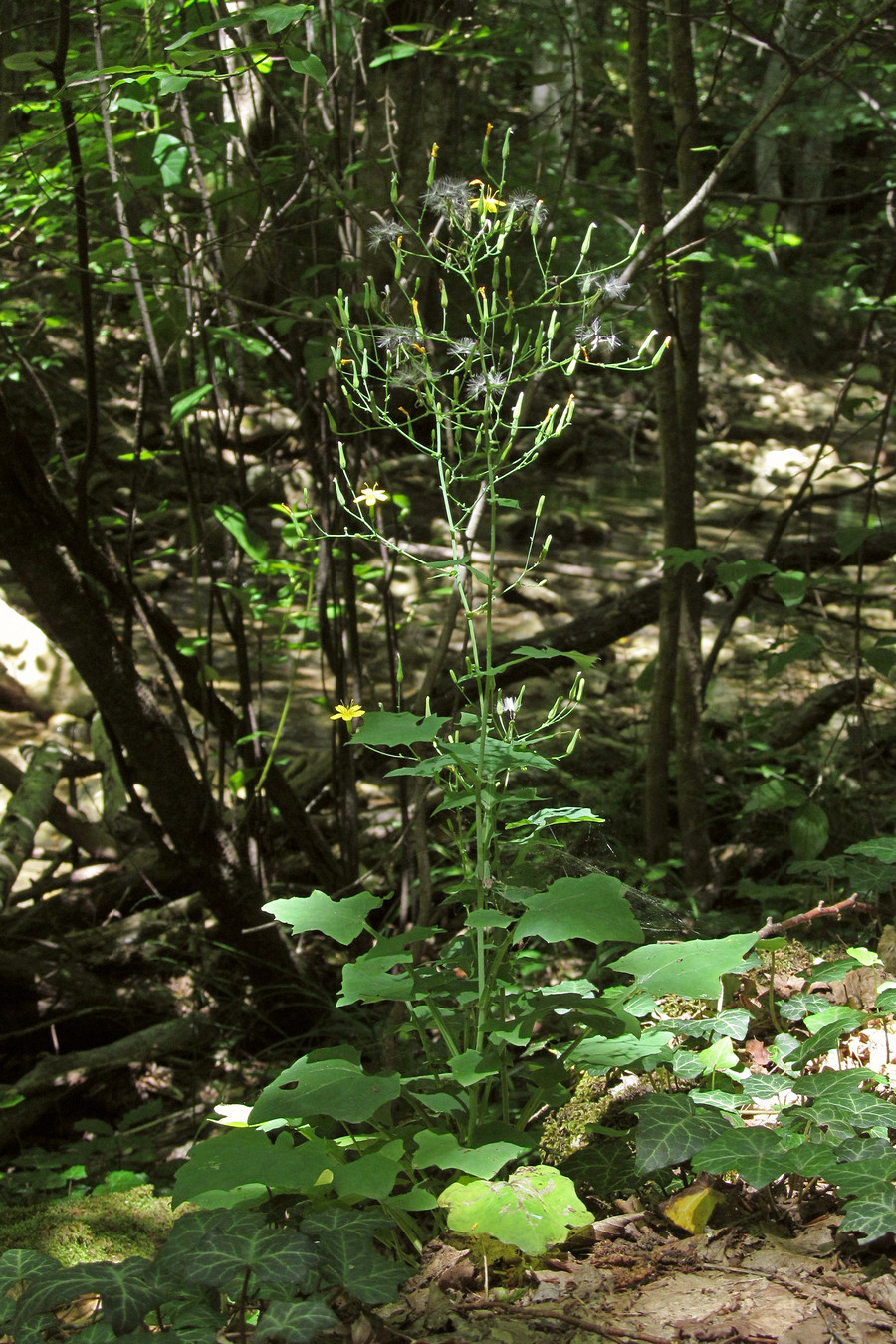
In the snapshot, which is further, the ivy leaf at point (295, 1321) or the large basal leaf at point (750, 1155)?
the large basal leaf at point (750, 1155)

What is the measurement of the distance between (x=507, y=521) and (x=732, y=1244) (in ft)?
18.9

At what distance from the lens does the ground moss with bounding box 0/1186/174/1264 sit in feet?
5.68

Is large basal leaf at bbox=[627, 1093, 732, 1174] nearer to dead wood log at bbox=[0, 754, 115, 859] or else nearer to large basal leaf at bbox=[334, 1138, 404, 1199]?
large basal leaf at bbox=[334, 1138, 404, 1199]

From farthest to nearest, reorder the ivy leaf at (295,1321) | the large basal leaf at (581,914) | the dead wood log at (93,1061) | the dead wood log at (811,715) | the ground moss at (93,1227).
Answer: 1. the dead wood log at (811,715)
2. the dead wood log at (93,1061)
3. the ground moss at (93,1227)
4. the large basal leaf at (581,914)
5. the ivy leaf at (295,1321)

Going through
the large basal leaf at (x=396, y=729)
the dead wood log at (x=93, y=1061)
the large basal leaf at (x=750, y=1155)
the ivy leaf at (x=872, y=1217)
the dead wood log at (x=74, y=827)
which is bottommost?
the dead wood log at (x=93, y=1061)

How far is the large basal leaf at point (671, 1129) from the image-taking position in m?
1.28

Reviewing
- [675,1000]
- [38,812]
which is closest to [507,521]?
[38,812]

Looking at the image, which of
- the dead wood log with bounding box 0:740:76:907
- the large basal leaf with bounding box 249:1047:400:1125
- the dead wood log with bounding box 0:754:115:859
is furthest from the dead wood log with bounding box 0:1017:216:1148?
the large basal leaf with bounding box 249:1047:400:1125

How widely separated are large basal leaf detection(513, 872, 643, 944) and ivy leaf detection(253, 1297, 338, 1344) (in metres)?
0.43

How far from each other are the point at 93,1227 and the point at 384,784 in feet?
6.59

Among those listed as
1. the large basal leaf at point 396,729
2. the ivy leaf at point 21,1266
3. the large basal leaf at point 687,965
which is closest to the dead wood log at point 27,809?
the ivy leaf at point 21,1266

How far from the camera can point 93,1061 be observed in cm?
264

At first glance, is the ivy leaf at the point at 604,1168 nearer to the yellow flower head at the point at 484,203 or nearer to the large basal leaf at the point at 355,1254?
the large basal leaf at the point at 355,1254

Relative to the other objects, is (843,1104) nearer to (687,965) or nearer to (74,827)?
(687,965)
